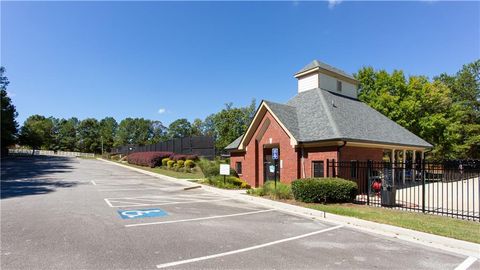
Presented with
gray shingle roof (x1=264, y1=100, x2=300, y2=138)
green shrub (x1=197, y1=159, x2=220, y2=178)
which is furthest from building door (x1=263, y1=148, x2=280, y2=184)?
green shrub (x1=197, y1=159, x2=220, y2=178)

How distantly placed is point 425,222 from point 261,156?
13.0 meters

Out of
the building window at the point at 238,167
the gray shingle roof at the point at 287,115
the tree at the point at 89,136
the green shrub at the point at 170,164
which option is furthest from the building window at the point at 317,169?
the tree at the point at 89,136

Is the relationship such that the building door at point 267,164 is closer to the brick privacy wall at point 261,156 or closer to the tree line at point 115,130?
the brick privacy wall at point 261,156

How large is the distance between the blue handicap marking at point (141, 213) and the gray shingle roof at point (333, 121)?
9.80m

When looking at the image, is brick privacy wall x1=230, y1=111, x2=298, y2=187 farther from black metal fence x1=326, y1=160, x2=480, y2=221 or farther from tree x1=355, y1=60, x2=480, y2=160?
tree x1=355, y1=60, x2=480, y2=160

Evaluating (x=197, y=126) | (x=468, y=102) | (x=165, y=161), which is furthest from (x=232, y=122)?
(x=468, y=102)

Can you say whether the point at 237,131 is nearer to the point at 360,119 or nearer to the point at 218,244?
the point at 360,119

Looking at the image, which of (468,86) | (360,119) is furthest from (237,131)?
(360,119)

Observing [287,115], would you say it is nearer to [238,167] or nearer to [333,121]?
[333,121]

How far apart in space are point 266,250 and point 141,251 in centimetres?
269

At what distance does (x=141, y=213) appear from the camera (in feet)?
36.6

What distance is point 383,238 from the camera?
8422 millimetres

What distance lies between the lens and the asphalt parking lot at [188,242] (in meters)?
6.10

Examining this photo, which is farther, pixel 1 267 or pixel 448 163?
pixel 448 163
